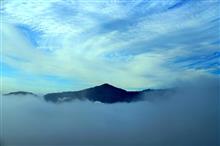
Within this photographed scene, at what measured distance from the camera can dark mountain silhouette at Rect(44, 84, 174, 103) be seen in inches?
90.4

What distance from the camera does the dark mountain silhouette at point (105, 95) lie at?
229 centimetres

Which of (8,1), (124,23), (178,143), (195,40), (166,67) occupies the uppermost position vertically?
(8,1)

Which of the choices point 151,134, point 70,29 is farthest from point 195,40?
point 70,29

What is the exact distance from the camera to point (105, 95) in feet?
7.59

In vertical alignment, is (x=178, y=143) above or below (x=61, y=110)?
below

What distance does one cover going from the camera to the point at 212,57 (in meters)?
2.24

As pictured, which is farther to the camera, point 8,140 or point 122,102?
point 8,140

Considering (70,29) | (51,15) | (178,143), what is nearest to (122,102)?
(178,143)

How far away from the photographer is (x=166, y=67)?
2277mm

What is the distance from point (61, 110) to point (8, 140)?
0.44m

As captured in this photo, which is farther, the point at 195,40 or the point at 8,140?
the point at 8,140

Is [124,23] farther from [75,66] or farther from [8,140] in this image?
[8,140]

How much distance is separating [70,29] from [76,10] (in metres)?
0.13

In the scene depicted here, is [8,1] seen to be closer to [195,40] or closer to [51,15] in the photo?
[51,15]
